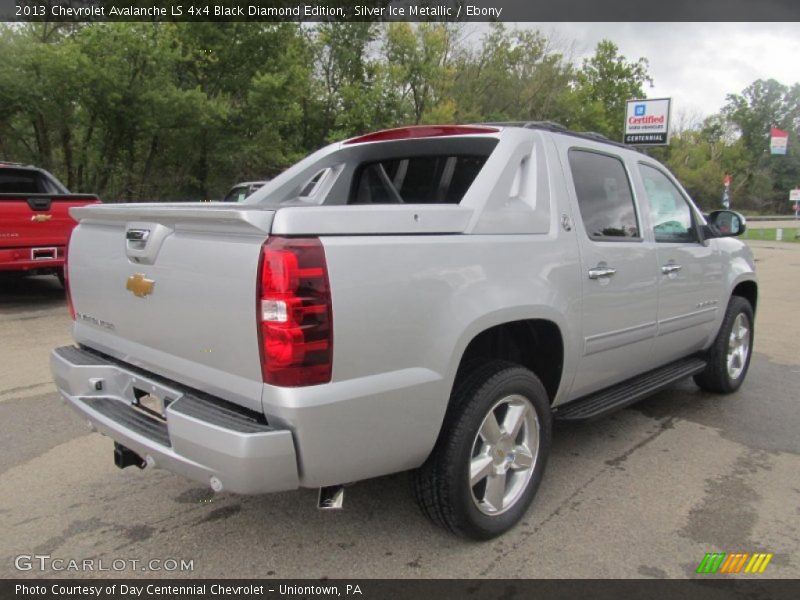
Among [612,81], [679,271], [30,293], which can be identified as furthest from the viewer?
[612,81]

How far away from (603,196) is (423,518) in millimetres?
2043

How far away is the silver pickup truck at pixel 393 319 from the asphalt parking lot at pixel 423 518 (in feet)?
0.93

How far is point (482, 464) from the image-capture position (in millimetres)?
2748

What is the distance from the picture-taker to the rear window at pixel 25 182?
8703mm

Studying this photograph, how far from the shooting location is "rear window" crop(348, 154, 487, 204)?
3709 millimetres

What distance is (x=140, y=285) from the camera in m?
2.58

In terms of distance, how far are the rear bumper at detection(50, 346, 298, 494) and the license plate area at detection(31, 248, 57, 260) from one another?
6080mm

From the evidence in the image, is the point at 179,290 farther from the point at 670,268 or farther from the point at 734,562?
the point at 670,268

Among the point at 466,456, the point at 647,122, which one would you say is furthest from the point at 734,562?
the point at 647,122

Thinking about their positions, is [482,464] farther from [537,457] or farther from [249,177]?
[249,177]

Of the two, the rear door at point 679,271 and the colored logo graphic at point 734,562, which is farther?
the rear door at point 679,271

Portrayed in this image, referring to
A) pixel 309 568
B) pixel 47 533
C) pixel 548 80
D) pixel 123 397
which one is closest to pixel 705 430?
pixel 309 568

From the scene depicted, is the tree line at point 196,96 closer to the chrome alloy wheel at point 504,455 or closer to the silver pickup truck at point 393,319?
the silver pickup truck at point 393,319
